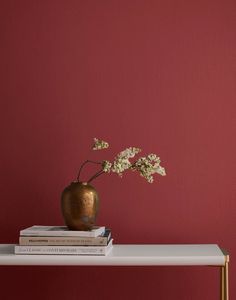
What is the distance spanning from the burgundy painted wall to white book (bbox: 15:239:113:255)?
45 centimetres

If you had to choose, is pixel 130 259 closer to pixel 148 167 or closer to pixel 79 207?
pixel 79 207

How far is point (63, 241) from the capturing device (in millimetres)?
2283

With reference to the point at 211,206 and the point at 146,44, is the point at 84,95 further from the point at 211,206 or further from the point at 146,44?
the point at 211,206

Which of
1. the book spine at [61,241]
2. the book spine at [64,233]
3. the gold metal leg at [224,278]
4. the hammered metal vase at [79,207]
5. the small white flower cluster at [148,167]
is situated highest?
the small white flower cluster at [148,167]

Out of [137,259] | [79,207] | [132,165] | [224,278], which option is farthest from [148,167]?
[224,278]

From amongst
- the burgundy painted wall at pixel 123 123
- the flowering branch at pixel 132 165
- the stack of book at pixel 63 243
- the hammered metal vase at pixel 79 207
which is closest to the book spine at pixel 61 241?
the stack of book at pixel 63 243

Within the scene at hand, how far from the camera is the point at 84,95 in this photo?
276 centimetres

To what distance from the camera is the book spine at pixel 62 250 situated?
7.38ft

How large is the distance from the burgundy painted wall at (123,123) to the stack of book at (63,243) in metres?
Result: 0.43

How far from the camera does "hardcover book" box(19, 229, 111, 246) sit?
227cm

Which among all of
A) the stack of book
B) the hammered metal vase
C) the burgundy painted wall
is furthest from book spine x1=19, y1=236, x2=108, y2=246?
the burgundy painted wall

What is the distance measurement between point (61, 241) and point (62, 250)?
4 centimetres

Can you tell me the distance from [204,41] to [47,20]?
0.75 m

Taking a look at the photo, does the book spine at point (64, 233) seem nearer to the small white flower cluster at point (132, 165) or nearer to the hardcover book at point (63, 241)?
the hardcover book at point (63, 241)
